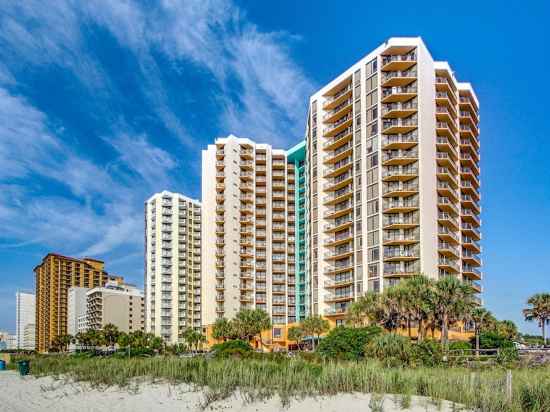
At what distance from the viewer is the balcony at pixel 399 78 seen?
238ft

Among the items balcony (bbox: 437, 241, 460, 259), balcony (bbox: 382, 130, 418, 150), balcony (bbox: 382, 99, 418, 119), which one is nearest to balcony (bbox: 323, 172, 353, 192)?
balcony (bbox: 382, 130, 418, 150)

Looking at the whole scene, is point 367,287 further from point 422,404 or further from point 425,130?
point 422,404

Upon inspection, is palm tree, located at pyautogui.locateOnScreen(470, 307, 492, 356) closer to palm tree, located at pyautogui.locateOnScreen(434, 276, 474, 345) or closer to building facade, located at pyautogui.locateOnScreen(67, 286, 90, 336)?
palm tree, located at pyautogui.locateOnScreen(434, 276, 474, 345)


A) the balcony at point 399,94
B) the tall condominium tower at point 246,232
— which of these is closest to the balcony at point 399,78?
the balcony at point 399,94

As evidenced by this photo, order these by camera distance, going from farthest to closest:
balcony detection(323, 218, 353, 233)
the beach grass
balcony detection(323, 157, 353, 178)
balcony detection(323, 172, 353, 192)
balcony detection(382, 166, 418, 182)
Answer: balcony detection(323, 157, 353, 178)
balcony detection(323, 172, 353, 192)
balcony detection(323, 218, 353, 233)
balcony detection(382, 166, 418, 182)
the beach grass

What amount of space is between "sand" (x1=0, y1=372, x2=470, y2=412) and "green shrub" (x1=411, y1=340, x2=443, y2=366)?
1191 centimetres

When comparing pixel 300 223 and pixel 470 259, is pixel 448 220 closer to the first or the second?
pixel 470 259

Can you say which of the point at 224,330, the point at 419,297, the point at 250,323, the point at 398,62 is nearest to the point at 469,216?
the point at 398,62

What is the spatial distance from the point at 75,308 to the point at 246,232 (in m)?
108

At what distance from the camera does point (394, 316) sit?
53.0 meters

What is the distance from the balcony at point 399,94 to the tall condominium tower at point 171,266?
6610 centimetres

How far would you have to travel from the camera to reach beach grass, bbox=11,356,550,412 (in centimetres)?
1773

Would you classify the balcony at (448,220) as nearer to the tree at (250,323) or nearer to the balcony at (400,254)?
the balcony at (400,254)

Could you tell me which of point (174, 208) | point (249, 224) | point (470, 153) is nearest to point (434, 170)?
point (470, 153)
